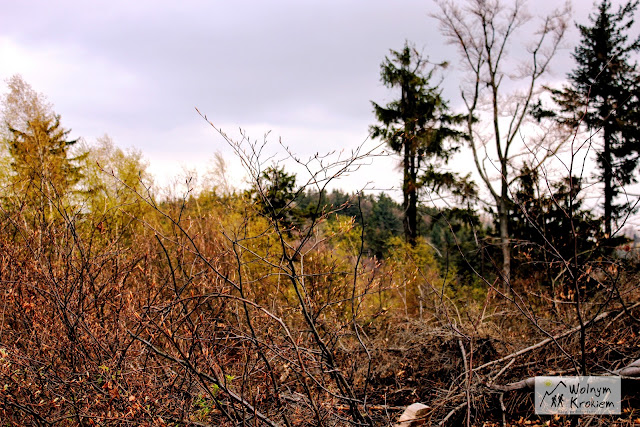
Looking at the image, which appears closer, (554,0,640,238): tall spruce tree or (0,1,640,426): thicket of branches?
(0,1,640,426): thicket of branches

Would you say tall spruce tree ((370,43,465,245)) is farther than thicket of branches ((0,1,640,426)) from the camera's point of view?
Yes

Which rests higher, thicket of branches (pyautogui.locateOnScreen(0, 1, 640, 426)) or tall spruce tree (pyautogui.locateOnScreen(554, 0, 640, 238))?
tall spruce tree (pyautogui.locateOnScreen(554, 0, 640, 238))

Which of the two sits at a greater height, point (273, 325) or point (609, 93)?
point (609, 93)

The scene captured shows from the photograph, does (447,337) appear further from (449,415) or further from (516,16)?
(516,16)

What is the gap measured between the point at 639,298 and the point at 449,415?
146 inches

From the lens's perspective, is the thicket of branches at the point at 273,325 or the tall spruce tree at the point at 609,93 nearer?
the thicket of branches at the point at 273,325

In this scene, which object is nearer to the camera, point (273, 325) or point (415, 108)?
point (273, 325)

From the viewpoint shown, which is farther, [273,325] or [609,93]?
[609,93]

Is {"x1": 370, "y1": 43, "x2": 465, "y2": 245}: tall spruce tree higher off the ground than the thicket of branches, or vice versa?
{"x1": 370, "y1": 43, "x2": 465, "y2": 245}: tall spruce tree

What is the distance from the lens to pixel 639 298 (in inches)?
231

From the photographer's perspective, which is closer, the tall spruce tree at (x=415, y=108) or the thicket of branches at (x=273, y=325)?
the thicket of branches at (x=273, y=325)

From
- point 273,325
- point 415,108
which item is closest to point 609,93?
point 415,108

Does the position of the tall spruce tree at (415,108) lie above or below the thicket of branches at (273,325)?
above

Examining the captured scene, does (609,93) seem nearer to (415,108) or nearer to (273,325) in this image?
(415,108)
